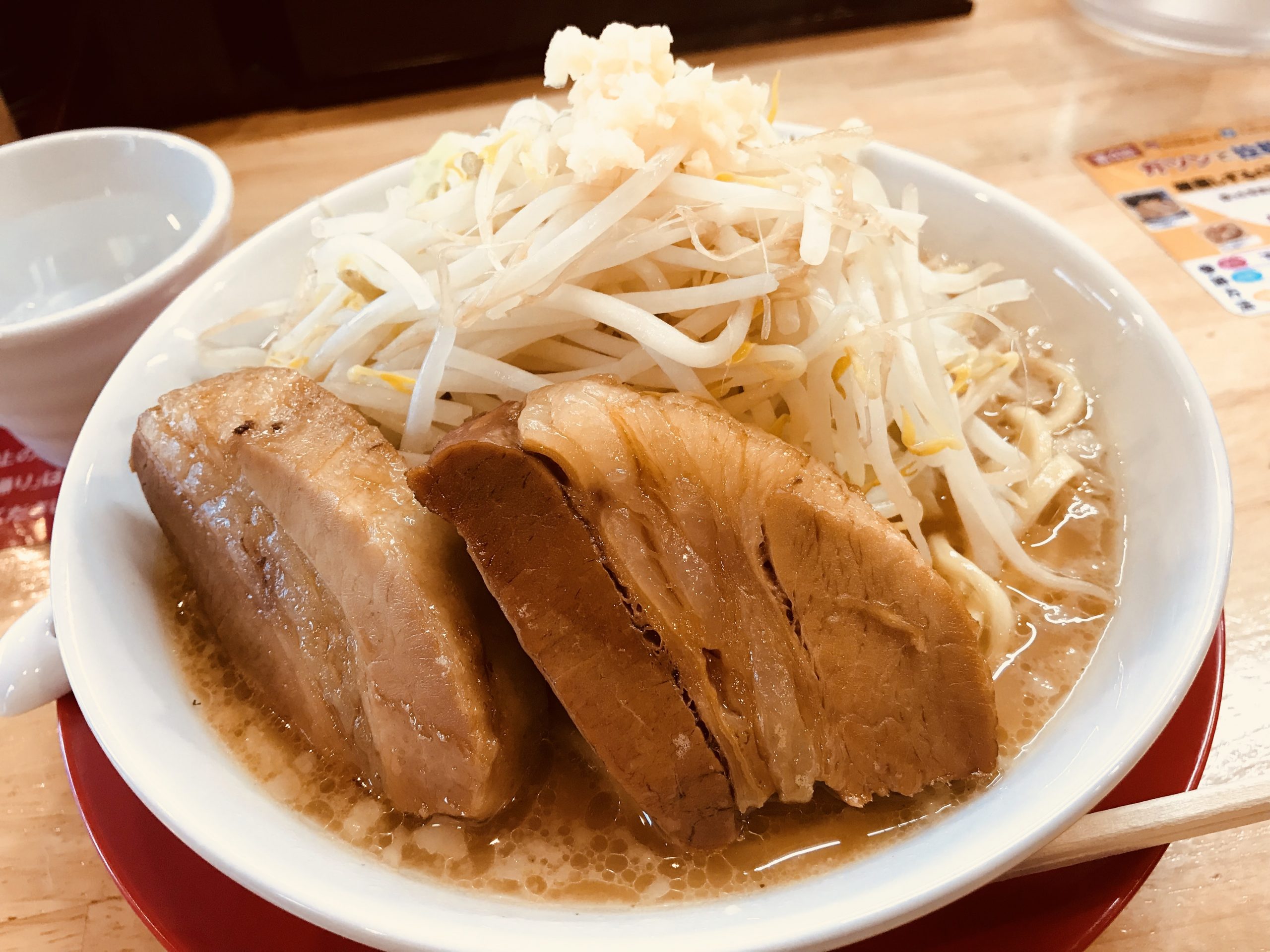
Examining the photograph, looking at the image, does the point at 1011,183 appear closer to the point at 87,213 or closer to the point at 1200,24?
the point at 1200,24

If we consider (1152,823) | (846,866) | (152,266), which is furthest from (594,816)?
(152,266)

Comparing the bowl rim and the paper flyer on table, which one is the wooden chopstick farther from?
the bowl rim

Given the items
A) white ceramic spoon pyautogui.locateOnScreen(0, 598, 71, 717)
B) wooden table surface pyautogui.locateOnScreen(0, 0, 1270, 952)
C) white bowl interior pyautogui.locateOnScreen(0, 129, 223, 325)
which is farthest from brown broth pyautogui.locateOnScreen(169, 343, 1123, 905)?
white bowl interior pyautogui.locateOnScreen(0, 129, 223, 325)

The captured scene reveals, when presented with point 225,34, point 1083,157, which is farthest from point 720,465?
point 225,34

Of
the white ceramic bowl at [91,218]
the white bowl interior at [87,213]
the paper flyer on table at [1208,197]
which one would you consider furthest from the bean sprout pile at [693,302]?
the paper flyer on table at [1208,197]

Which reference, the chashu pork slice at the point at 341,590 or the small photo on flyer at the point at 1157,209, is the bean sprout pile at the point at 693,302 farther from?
the small photo on flyer at the point at 1157,209

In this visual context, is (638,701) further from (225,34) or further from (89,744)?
(225,34)
